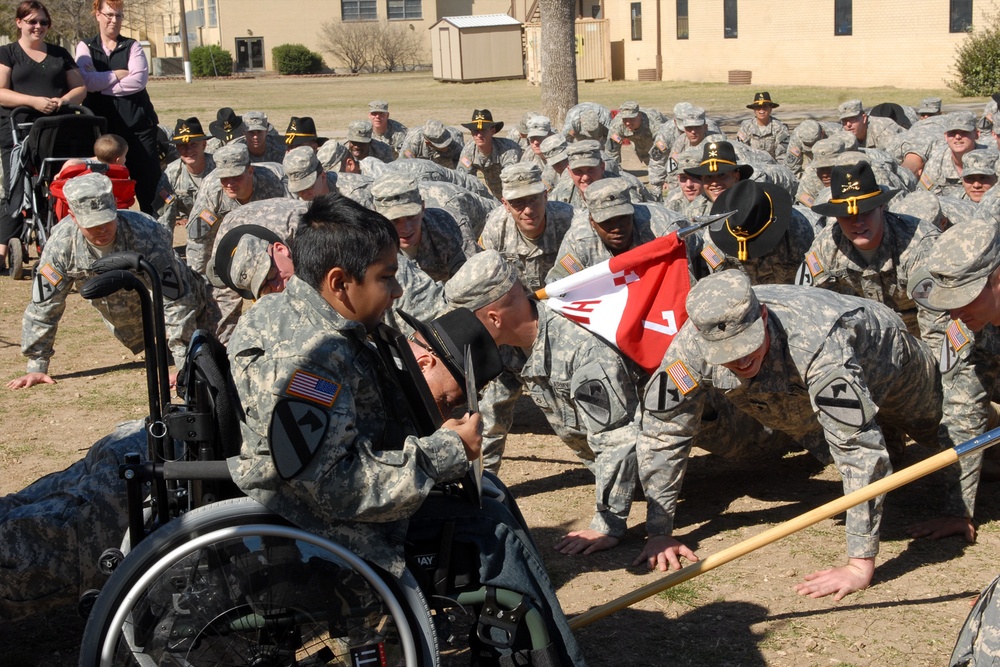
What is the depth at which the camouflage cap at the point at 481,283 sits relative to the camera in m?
4.69

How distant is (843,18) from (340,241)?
31.2m

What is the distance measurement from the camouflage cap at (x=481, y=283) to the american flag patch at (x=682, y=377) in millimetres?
771

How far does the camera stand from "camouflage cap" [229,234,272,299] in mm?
5262

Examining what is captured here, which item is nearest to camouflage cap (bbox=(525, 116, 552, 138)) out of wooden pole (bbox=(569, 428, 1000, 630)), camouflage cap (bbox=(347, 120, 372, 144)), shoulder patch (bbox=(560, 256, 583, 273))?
camouflage cap (bbox=(347, 120, 372, 144))

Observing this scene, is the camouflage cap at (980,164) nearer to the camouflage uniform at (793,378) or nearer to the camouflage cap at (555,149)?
the camouflage cap at (555,149)

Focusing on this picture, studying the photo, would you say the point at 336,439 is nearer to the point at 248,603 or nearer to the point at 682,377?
the point at 248,603

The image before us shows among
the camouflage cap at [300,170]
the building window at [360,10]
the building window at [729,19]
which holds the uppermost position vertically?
the building window at [360,10]

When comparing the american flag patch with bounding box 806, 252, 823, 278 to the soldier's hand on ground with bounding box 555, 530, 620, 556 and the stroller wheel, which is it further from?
the stroller wheel

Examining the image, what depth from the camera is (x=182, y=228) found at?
1431 centimetres

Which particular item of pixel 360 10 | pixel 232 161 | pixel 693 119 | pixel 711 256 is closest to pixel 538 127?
pixel 693 119

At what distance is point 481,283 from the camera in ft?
15.4

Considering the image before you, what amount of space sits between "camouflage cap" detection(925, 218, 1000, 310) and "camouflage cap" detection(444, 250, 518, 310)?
1676 mm

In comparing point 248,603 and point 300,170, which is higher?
point 300,170

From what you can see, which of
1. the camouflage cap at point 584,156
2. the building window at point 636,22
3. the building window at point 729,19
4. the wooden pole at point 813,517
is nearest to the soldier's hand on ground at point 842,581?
the wooden pole at point 813,517
